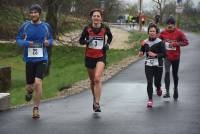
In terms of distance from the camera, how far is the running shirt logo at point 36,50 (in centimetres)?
977

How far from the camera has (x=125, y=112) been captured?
414 inches

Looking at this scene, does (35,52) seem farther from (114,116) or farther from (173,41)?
(173,41)

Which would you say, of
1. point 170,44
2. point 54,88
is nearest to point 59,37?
point 54,88

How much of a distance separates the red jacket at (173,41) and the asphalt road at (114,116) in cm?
96

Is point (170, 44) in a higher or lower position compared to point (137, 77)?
higher

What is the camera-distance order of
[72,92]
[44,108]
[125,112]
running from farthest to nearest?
1. [72,92]
2. [44,108]
3. [125,112]

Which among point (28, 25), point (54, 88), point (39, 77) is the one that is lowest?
point (54, 88)

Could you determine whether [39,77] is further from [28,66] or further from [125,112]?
[125,112]

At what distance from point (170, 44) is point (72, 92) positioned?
3465mm

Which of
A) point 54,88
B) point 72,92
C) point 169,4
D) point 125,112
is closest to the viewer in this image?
point 125,112

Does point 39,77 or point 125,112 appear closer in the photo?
point 39,77

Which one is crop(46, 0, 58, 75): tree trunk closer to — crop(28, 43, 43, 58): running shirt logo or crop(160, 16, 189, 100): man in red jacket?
crop(160, 16, 189, 100): man in red jacket

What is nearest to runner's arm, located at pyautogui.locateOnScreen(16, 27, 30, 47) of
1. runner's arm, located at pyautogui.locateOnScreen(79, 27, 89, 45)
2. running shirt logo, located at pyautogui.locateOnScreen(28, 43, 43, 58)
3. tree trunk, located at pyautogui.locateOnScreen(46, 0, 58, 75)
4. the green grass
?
running shirt logo, located at pyautogui.locateOnScreen(28, 43, 43, 58)

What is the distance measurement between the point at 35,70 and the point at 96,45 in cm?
116
